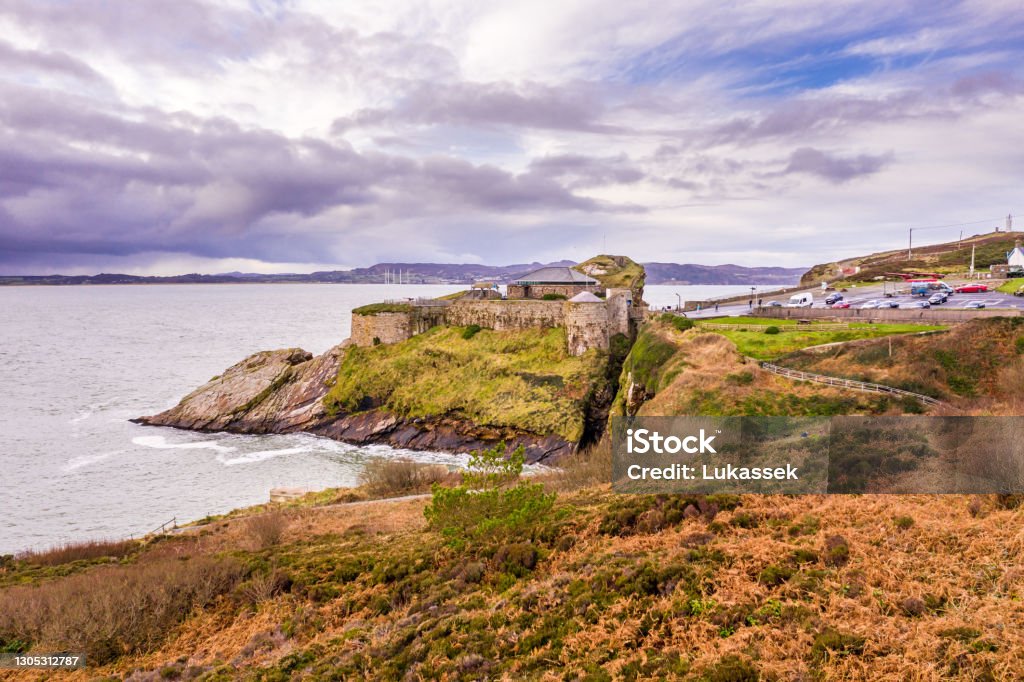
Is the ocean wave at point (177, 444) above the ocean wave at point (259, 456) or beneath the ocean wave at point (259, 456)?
above

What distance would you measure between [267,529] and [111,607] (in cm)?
760

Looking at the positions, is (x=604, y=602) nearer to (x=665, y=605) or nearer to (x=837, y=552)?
(x=665, y=605)

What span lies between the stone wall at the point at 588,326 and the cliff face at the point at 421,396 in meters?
1.57

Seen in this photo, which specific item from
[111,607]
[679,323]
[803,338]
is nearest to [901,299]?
[803,338]

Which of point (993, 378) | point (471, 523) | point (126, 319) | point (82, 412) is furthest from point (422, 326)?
point (126, 319)

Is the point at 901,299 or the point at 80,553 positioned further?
the point at 901,299

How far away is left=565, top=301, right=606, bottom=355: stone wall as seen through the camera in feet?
153

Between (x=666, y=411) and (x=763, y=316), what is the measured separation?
25.2 m

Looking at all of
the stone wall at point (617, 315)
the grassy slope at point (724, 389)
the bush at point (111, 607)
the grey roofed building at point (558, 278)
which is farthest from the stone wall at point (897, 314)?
the bush at point (111, 607)

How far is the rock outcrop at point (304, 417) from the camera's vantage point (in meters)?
41.6

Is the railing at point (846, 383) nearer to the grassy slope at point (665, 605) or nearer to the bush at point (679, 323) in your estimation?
the bush at point (679, 323)

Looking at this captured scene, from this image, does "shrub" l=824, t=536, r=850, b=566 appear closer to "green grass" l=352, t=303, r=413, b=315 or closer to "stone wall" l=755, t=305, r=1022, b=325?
"stone wall" l=755, t=305, r=1022, b=325

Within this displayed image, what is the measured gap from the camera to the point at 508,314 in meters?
53.9

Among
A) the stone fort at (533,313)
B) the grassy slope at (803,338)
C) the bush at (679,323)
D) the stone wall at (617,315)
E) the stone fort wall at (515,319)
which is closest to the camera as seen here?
the grassy slope at (803,338)
